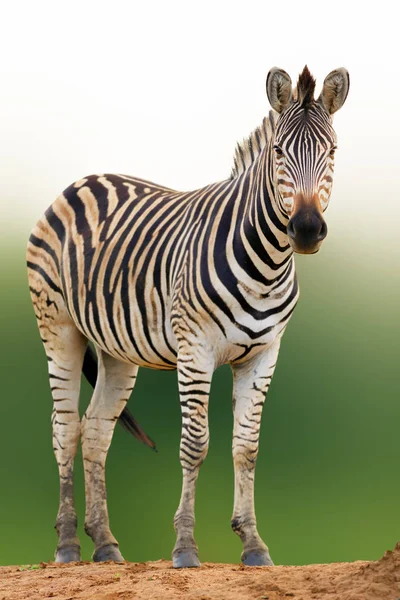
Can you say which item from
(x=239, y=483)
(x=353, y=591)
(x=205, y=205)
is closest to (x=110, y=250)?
(x=205, y=205)

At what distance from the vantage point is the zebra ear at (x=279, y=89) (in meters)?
6.47

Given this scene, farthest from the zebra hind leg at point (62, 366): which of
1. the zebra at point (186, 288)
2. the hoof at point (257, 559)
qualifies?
the hoof at point (257, 559)

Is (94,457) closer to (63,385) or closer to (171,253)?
(63,385)

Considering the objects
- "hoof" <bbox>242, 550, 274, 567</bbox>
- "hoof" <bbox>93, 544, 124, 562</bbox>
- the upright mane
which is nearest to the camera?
the upright mane

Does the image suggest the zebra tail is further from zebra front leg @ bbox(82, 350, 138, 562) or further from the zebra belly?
the zebra belly

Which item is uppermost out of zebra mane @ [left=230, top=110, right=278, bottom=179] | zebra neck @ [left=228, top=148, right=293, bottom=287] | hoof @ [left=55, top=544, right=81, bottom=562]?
zebra mane @ [left=230, top=110, right=278, bottom=179]

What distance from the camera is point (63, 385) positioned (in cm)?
815

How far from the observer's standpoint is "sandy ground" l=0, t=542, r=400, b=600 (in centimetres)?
526

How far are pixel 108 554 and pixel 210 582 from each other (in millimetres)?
2020

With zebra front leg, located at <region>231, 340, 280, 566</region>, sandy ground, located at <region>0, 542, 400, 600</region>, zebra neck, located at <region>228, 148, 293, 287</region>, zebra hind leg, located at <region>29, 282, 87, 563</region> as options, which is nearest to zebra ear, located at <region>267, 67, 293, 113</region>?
zebra neck, located at <region>228, 148, 293, 287</region>

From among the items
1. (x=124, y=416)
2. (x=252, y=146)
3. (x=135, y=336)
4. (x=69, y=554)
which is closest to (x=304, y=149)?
(x=252, y=146)

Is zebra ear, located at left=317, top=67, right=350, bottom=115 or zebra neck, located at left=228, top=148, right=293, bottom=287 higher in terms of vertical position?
zebra ear, located at left=317, top=67, right=350, bottom=115

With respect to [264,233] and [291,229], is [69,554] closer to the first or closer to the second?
[264,233]

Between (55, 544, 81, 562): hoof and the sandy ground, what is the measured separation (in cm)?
73
